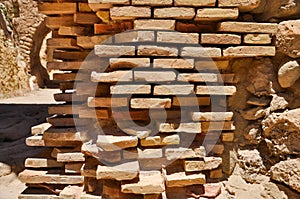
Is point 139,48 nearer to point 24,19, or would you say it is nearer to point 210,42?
point 210,42

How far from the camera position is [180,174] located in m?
1.70

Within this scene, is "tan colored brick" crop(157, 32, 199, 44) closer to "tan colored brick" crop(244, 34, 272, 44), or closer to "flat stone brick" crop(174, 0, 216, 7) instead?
"flat stone brick" crop(174, 0, 216, 7)

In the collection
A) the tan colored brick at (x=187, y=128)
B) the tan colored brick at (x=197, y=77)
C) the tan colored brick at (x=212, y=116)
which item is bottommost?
the tan colored brick at (x=187, y=128)

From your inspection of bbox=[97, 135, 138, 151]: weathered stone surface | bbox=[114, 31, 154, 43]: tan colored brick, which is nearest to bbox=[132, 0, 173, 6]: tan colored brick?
bbox=[114, 31, 154, 43]: tan colored brick

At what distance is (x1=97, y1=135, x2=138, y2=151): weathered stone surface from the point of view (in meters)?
1.60

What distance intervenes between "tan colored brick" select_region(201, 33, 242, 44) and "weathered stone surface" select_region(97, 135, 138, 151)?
0.73 meters

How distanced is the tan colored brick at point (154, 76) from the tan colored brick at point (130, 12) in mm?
331

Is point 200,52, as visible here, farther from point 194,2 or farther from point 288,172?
point 288,172

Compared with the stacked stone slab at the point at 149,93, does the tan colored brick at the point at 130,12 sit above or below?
above

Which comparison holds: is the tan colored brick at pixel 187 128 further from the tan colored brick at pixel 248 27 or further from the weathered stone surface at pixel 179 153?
the tan colored brick at pixel 248 27

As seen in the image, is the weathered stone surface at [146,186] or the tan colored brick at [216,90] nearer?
the weathered stone surface at [146,186]

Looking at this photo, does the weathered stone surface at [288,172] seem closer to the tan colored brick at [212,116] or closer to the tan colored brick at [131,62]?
the tan colored brick at [212,116]

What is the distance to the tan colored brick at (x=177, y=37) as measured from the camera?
5.32ft

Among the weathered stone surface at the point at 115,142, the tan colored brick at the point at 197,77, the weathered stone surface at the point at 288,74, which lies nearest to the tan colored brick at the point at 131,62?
the tan colored brick at the point at 197,77
